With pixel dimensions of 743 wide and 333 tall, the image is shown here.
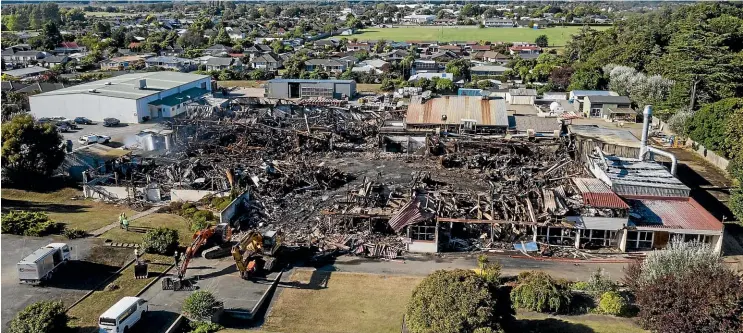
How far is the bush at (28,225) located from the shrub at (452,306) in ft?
63.3

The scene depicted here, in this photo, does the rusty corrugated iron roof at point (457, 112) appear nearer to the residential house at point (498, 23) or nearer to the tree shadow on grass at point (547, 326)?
the tree shadow on grass at point (547, 326)

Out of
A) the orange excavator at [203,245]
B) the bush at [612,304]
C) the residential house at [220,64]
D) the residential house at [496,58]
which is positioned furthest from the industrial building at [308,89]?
the bush at [612,304]

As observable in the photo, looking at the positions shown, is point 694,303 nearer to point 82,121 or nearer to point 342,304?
point 342,304

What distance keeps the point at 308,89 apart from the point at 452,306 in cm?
5125

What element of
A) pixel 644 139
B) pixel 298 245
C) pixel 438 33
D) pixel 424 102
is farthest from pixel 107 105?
pixel 438 33

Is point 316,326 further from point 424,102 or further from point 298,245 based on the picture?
point 424,102

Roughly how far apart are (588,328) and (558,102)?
47.4 m

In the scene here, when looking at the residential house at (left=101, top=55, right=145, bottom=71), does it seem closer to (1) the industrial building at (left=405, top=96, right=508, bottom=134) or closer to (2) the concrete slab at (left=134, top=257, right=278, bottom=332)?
(1) the industrial building at (left=405, top=96, right=508, bottom=134)

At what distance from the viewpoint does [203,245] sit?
26391 millimetres

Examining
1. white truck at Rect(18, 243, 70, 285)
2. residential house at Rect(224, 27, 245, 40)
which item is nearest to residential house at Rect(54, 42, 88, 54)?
residential house at Rect(224, 27, 245, 40)

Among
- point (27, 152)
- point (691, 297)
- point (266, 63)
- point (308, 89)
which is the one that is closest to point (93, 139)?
point (27, 152)

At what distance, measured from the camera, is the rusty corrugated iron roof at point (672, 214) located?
27047mm

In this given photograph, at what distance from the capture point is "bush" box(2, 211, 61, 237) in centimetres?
2767

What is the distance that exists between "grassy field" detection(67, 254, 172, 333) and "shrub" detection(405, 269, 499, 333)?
11.2 meters
